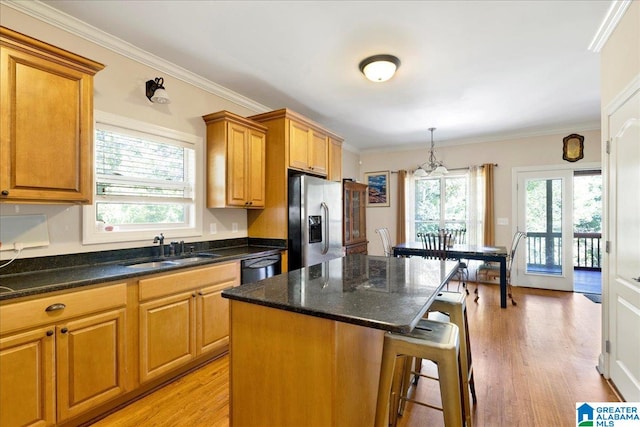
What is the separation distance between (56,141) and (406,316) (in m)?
2.24

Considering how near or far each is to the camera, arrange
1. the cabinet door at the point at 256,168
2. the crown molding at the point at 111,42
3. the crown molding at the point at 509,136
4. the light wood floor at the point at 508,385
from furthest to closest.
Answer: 1. the crown molding at the point at 509,136
2. the cabinet door at the point at 256,168
3. the crown molding at the point at 111,42
4. the light wood floor at the point at 508,385

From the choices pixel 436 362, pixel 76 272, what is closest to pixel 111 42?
pixel 76 272

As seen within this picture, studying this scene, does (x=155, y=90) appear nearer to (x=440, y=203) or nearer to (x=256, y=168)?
(x=256, y=168)

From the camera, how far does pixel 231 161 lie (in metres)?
3.16

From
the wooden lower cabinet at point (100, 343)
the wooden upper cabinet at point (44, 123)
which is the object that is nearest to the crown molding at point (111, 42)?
the wooden upper cabinet at point (44, 123)

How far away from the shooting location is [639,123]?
74.8 inches

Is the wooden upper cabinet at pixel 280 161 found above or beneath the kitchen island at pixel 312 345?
above

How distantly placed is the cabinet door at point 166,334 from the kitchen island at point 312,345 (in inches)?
37.5

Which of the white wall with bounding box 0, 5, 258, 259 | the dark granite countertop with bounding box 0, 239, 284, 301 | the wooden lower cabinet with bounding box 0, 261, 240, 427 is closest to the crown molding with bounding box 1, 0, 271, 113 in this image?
the white wall with bounding box 0, 5, 258, 259

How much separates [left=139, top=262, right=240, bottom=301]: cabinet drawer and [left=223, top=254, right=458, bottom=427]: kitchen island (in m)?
0.93

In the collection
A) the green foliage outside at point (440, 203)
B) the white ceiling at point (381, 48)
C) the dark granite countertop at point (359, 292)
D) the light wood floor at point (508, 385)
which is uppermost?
the white ceiling at point (381, 48)

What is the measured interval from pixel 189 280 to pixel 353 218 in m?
3.44

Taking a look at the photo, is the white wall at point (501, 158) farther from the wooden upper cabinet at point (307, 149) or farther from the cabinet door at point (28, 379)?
the cabinet door at point (28, 379)

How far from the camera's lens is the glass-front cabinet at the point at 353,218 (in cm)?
511
